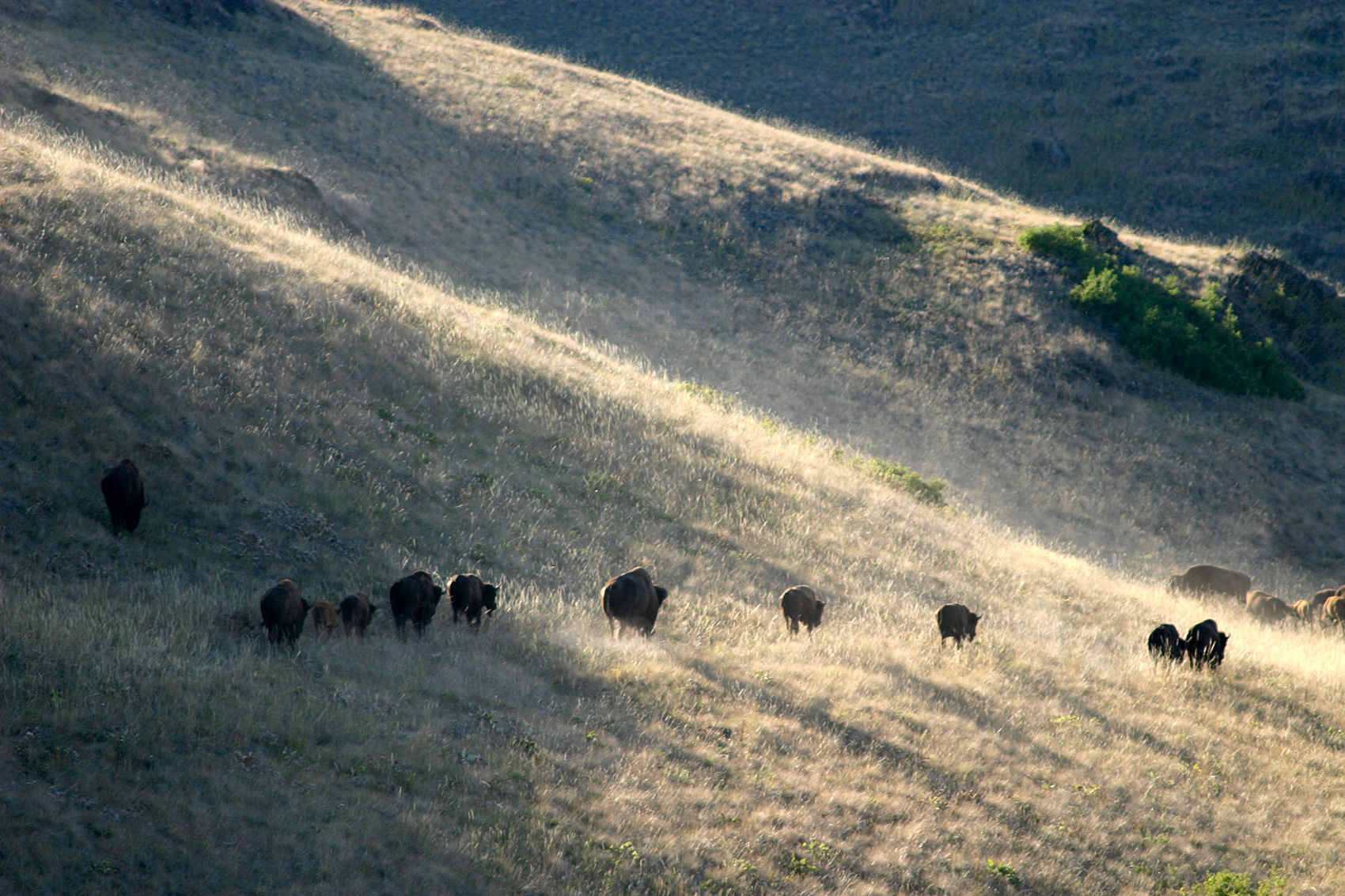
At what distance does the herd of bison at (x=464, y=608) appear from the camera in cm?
1009

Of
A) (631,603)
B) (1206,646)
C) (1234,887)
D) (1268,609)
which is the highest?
(1268,609)

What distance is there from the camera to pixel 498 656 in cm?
1087

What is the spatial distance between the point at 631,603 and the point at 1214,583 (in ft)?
54.5

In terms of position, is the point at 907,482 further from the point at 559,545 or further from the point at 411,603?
the point at 411,603

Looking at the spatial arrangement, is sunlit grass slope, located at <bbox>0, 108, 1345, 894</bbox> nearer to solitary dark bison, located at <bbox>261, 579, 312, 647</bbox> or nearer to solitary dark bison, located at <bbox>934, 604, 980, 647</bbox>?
solitary dark bison, located at <bbox>261, 579, 312, 647</bbox>

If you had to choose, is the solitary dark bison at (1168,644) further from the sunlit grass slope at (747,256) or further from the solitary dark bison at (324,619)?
the solitary dark bison at (324,619)

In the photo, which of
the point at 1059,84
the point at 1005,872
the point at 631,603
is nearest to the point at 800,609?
the point at 631,603

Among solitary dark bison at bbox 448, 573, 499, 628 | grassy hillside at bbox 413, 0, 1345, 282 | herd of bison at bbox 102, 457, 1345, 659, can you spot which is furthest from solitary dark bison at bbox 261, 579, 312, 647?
grassy hillside at bbox 413, 0, 1345, 282

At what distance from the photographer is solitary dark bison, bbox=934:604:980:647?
13.9 metres

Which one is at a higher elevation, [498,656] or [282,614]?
[498,656]

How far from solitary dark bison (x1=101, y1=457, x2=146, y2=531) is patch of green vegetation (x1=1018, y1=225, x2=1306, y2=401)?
32.6 meters

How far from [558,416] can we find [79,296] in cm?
847

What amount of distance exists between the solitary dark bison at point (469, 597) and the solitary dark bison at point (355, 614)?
1087 mm

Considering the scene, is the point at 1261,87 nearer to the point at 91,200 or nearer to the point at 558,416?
the point at 558,416
